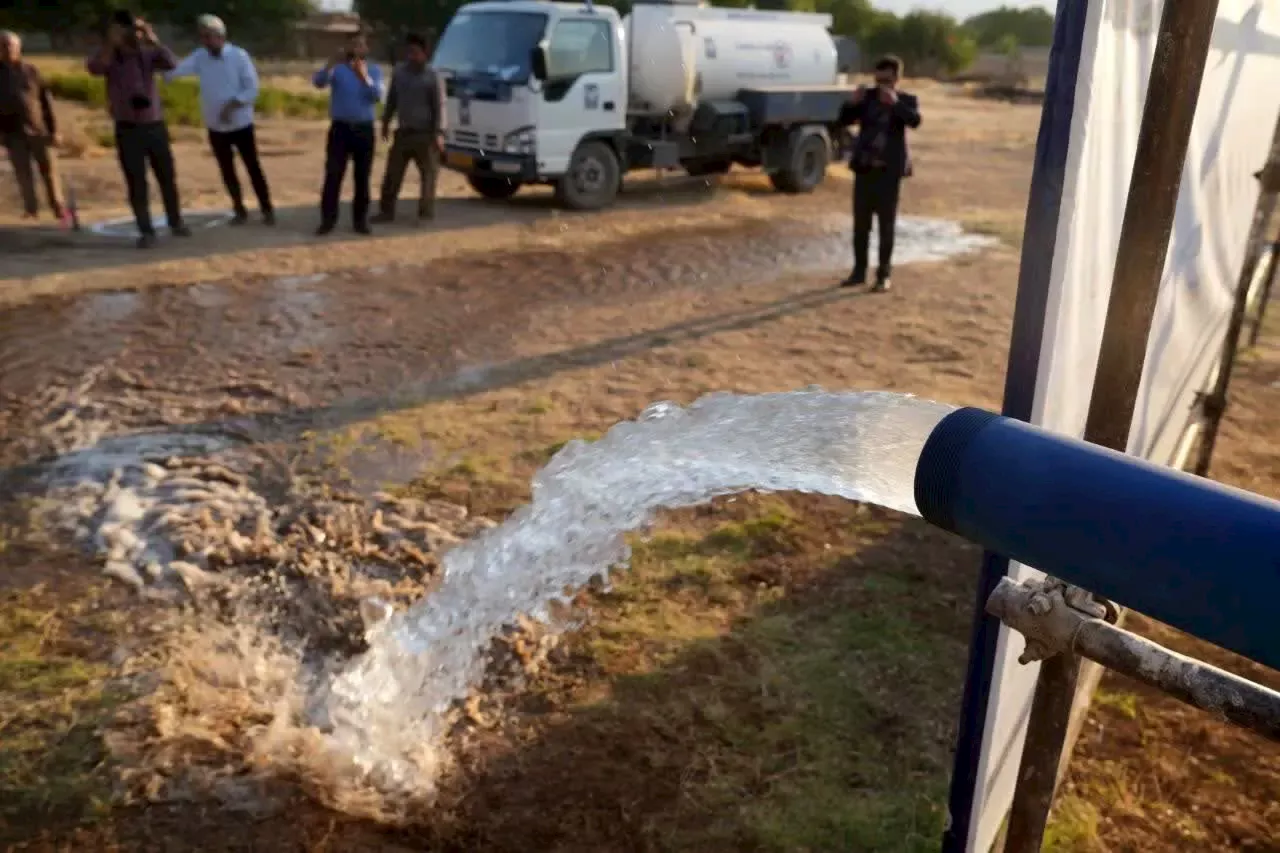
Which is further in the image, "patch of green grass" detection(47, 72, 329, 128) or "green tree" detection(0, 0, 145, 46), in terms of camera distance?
"green tree" detection(0, 0, 145, 46)

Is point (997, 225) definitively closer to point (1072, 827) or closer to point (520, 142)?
point (520, 142)

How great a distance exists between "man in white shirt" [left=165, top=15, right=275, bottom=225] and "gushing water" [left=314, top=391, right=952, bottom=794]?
609 centimetres

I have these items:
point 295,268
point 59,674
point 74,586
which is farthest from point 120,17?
point 59,674

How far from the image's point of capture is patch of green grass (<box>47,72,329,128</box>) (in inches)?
741

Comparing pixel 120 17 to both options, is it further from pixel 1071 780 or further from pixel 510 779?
pixel 1071 780

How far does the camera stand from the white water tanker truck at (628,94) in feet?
36.8

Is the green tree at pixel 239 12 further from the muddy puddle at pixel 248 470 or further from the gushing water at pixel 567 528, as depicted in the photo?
the gushing water at pixel 567 528

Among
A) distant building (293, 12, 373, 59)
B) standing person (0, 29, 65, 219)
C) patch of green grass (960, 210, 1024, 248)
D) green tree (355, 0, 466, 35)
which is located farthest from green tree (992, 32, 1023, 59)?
standing person (0, 29, 65, 219)

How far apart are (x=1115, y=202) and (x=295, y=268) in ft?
25.2

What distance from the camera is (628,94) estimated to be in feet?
41.9

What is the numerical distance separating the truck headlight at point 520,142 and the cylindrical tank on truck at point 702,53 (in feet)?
7.28

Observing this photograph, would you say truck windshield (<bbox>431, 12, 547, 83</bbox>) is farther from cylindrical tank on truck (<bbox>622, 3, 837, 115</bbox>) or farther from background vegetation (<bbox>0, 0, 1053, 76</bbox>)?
background vegetation (<bbox>0, 0, 1053, 76</bbox>)

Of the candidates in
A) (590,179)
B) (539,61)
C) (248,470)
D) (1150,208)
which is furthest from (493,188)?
(1150,208)

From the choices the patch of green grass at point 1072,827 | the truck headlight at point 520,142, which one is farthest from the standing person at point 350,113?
the patch of green grass at point 1072,827
